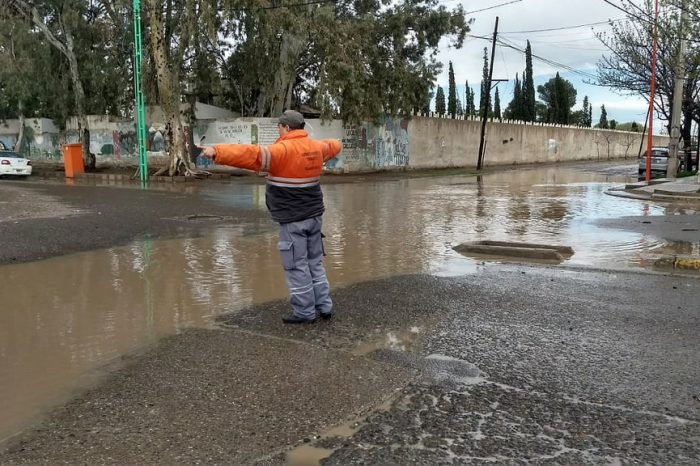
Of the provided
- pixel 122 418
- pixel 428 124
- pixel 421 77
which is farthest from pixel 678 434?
pixel 428 124

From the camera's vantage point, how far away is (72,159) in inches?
1117

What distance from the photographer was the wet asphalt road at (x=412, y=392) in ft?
10.3

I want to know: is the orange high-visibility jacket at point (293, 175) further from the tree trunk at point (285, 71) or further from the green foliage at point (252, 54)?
the tree trunk at point (285, 71)

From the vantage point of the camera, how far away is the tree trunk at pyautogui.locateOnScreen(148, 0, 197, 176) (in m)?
24.3

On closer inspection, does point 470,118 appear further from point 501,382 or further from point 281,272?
point 501,382

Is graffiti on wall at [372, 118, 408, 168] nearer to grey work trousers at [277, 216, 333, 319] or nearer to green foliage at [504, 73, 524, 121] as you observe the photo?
grey work trousers at [277, 216, 333, 319]

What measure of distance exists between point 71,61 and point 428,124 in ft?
66.2

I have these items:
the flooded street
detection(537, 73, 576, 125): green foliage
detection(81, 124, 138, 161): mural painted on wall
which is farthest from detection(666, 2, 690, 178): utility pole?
detection(537, 73, 576, 125): green foliage

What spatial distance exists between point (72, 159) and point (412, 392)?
28.2m

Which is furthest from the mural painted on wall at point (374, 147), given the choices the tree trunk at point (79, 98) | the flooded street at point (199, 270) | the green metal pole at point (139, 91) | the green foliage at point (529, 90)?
the green foliage at point (529, 90)

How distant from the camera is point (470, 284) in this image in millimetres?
6922

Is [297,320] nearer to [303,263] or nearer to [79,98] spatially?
[303,263]

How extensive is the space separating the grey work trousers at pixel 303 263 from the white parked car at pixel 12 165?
83.7ft

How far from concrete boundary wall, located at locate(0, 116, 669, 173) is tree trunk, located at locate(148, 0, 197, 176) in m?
2.92
